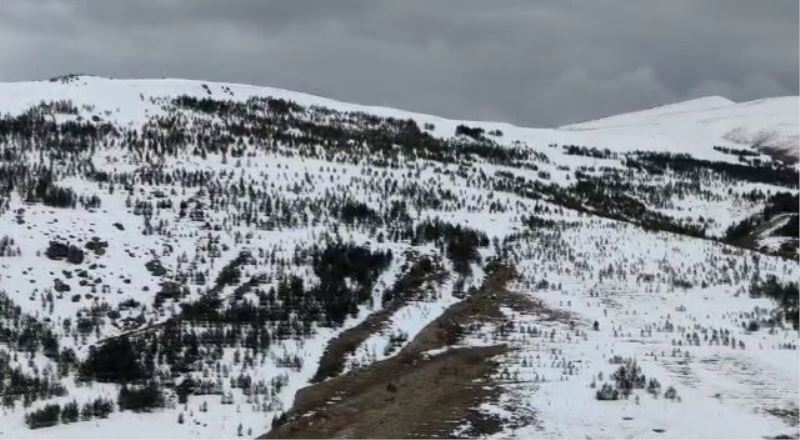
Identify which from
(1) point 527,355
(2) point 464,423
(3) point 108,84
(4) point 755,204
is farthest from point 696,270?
(3) point 108,84

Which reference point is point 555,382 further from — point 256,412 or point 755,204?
point 755,204

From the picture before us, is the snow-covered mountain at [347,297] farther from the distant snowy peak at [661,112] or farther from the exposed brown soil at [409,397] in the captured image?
the distant snowy peak at [661,112]

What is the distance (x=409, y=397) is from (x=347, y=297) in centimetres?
758

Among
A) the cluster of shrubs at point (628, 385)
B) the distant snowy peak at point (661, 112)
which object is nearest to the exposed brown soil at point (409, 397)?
A: the cluster of shrubs at point (628, 385)

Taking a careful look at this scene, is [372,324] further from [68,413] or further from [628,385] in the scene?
[68,413]

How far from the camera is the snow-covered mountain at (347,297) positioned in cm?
1498

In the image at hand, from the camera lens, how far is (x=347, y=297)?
908 inches

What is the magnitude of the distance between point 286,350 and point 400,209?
1643 cm

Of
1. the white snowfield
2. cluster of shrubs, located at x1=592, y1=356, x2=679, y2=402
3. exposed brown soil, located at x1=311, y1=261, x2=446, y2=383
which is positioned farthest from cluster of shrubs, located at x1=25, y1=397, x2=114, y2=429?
the white snowfield

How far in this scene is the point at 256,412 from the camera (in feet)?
49.8

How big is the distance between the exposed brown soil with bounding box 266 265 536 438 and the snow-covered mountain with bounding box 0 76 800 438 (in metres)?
0.06

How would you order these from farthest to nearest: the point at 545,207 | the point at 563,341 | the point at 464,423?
1. the point at 545,207
2. the point at 563,341
3. the point at 464,423

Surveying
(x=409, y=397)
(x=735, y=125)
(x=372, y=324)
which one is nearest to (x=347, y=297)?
(x=372, y=324)

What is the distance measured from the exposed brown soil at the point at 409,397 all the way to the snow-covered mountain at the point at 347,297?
0.06 m
